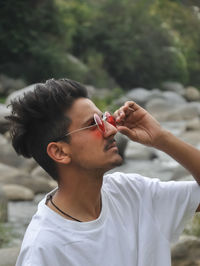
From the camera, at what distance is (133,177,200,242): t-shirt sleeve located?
6.97 ft

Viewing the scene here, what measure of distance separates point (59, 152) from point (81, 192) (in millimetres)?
161

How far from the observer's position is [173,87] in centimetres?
2920

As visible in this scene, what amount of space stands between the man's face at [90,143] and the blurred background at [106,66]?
185cm

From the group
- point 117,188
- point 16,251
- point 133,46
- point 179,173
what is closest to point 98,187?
point 117,188

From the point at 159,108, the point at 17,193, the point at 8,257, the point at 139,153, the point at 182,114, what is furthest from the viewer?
the point at 159,108

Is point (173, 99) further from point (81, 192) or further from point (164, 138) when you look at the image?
point (81, 192)

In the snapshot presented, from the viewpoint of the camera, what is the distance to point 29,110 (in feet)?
6.38

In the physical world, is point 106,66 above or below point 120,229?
below

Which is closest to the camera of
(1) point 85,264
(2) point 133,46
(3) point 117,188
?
(1) point 85,264

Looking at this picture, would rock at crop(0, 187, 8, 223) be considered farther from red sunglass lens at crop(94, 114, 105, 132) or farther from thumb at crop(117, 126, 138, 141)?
red sunglass lens at crop(94, 114, 105, 132)

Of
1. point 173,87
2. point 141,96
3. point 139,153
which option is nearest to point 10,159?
point 139,153

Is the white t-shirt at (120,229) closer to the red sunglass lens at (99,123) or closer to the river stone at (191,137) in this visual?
the red sunglass lens at (99,123)

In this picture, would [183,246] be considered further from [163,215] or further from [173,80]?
[173,80]

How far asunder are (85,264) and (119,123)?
1.93ft
